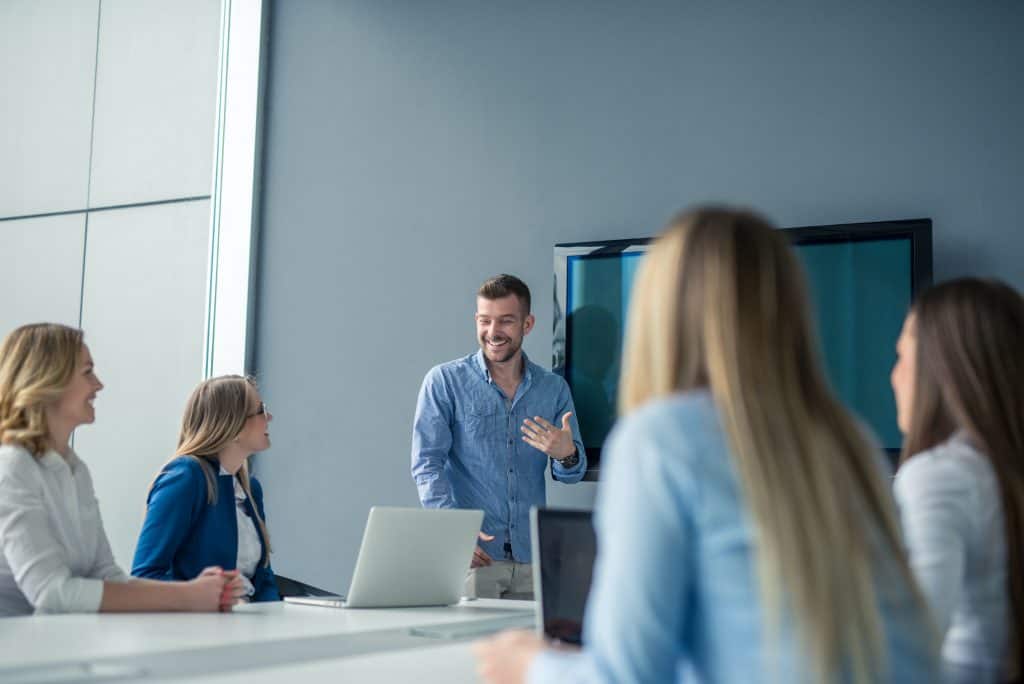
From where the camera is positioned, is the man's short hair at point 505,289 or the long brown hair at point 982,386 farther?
the man's short hair at point 505,289

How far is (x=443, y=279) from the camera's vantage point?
191 inches

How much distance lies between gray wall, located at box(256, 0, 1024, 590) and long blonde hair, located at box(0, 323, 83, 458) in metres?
2.14

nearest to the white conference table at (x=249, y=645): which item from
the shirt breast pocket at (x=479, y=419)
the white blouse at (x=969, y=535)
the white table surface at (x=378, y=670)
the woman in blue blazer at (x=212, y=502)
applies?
the white table surface at (x=378, y=670)

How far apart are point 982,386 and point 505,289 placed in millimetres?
2588

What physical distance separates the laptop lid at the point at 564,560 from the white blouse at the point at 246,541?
1.44 meters

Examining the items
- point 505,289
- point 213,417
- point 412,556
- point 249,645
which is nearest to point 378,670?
point 249,645

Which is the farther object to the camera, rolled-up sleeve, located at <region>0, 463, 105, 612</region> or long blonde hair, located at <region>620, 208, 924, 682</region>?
rolled-up sleeve, located at <region>0, 463, 105, 612</region>

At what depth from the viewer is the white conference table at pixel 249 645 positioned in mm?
1790

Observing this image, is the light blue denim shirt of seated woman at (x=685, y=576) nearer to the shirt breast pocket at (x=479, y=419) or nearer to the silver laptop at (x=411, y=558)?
the silver laptop at (x=411, y=558)

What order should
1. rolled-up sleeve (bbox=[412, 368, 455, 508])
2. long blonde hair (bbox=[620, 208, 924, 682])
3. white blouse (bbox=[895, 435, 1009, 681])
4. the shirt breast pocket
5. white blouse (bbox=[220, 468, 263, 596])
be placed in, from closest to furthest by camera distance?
long blonde hair (bbox=[620, 208, 924, 682])
white blouse (bbox=[895, 435, 1009, 681])
white blouse (bbox=[220, 468, 263, 596])
rolled-up sleeve (bbox=[412, 368, 455, 508])
the shirt breast pocket

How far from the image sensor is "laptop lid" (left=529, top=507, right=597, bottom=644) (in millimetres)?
2100

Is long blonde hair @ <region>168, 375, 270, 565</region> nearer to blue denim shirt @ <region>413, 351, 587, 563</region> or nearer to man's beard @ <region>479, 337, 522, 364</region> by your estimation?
blue denim shirt @ <region>413, 351, 587, 563</region>

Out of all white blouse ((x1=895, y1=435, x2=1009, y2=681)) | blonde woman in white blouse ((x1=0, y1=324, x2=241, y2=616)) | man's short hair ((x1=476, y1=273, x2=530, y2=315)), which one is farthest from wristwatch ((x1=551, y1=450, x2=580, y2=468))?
white blouse ((x1=895, y1=435, x2=1009, y2=681))

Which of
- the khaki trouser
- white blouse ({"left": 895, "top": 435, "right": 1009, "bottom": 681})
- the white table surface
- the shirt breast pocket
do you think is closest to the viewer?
white blouse ({"left": 895, "top": 435, "right": 1009, "bottom": 681})
